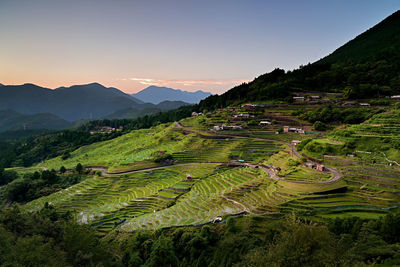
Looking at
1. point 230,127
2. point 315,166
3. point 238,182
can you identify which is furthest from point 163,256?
point 230,127

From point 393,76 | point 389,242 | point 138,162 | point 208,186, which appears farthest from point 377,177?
point 393,76

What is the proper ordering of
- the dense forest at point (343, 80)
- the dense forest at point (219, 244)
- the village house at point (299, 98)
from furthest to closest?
the village house at point (299, 98), the dense forest at point (343, 80), the dense forest at point (219, 244)

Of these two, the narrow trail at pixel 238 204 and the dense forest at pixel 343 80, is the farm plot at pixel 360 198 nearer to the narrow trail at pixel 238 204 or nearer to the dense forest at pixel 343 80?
the narrow trail at pixel 238 204

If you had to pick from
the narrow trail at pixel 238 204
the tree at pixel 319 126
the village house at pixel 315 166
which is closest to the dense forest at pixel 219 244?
the narrow trail at pixel 238 204

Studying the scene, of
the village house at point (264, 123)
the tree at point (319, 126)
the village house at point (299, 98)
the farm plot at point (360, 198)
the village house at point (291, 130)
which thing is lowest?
the farm plot at point (360, 198)

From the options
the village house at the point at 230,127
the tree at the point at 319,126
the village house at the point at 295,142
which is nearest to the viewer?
the village house at the point at 295,142

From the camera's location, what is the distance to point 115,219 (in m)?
29.5

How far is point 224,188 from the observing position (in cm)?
3158

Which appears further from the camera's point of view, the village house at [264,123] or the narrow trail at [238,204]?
the village house at [264,123]

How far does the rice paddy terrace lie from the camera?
22672 mm

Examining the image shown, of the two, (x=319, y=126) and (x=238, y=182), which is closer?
(x=238, y=182)

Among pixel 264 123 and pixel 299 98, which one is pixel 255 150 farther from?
pixel 299 98

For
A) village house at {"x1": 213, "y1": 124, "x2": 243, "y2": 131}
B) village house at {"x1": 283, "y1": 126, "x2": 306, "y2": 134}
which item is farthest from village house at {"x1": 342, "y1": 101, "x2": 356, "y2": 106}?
village house at {"x1": 213, "y1": 124, "x2": 243, "y2": 131}

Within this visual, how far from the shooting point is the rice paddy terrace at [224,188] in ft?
74.4
